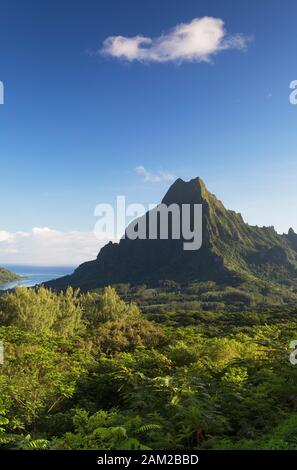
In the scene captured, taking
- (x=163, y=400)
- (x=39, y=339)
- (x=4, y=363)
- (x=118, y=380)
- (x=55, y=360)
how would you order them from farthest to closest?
1. (x=39, y=339)
2. (x=55, y=360)
3. (x=4, y=363)
4. (x=118, y=380)
5. (x=163, y=400)

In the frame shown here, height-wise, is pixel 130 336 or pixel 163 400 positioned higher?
pixel 163 400

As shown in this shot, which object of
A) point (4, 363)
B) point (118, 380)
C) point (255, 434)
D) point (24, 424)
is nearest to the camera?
point (255, 434)

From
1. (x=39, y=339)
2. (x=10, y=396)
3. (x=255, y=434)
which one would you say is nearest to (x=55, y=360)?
(x=39, y=339)

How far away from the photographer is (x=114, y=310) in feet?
151

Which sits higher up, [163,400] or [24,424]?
[163,400]

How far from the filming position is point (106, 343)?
27156mm

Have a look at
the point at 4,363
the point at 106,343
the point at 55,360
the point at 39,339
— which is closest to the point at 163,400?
the point at 4,363

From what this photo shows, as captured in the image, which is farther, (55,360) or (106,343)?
(106,343)

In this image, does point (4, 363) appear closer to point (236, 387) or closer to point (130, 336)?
point (236, 387)
